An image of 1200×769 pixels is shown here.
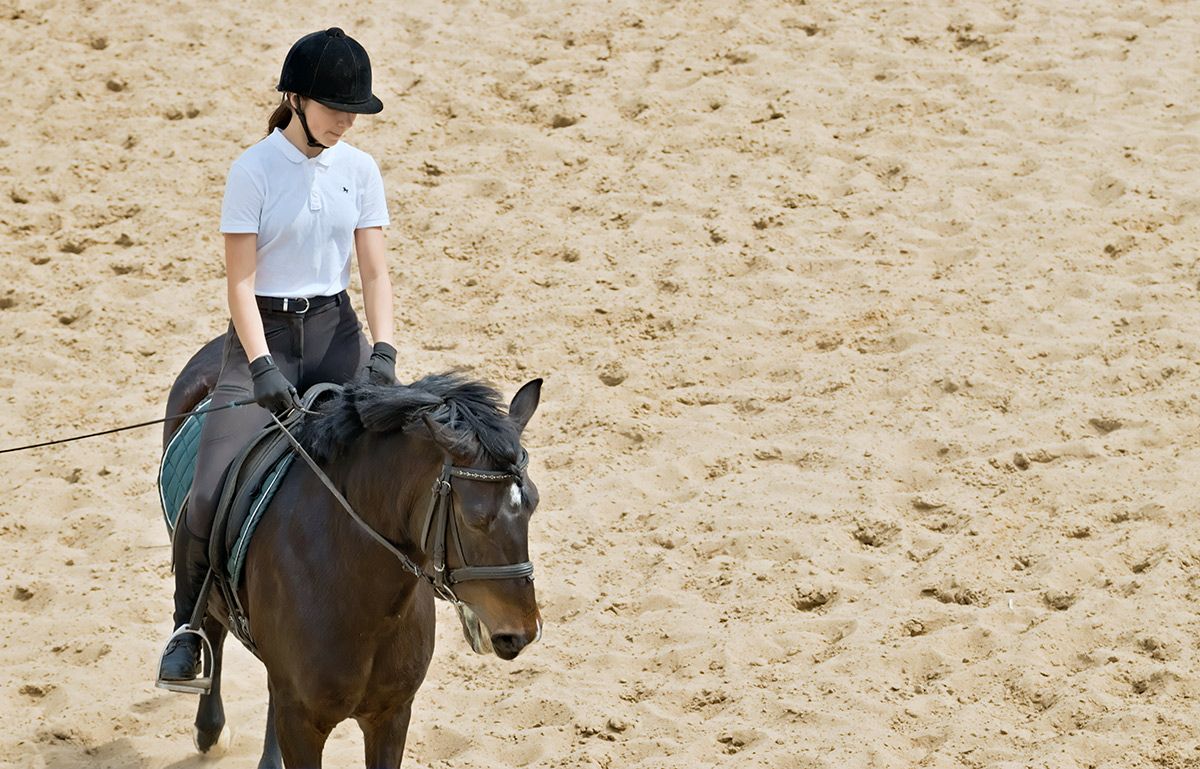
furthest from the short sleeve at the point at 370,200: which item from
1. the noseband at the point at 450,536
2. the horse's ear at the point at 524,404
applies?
the noseband at the point at 450,536

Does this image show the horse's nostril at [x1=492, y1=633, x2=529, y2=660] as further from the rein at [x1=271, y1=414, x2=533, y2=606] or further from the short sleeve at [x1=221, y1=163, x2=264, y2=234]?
the short sleeve at [x1=221, y1=163, x2=264, y2=234]

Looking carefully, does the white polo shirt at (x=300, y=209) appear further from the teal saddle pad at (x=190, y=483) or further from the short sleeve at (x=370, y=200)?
the teal saddle pad at (x=190, y=483)

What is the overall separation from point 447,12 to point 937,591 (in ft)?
20.0

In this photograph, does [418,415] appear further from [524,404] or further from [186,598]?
[186,598]

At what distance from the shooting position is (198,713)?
16.6ft

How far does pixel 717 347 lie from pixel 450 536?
4.01 meters

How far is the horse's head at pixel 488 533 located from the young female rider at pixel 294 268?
75 centimetres

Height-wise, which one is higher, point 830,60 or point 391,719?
point 830,60

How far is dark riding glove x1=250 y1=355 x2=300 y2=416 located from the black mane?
104 millimetres

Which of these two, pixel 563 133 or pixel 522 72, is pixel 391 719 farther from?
pixel 522 72

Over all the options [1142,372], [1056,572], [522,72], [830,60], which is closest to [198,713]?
[1056,572]

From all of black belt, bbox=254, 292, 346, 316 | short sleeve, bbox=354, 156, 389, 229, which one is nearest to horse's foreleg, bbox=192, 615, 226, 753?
black belt, bbox=254, 292, 346, 316

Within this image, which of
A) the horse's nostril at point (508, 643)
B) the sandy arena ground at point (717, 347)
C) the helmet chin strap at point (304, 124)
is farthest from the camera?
the sandy arena ground at point (717, 347)

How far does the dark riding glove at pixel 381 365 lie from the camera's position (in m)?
4.06
